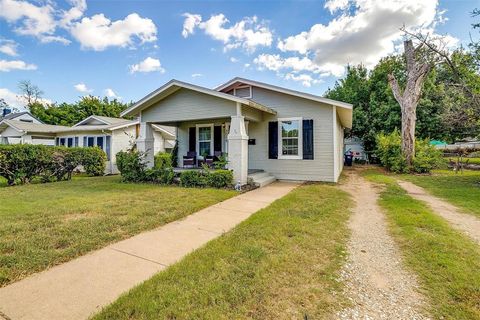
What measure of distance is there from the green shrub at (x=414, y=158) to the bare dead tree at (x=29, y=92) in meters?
50.5

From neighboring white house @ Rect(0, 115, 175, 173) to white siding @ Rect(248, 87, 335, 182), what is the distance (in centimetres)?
787

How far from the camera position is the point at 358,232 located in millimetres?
4309

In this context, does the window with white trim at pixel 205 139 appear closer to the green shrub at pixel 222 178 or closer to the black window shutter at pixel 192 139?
the black window shutter at pixel 192 139

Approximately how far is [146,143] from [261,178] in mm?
5274

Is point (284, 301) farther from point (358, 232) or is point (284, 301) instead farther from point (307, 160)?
point (307, 160)

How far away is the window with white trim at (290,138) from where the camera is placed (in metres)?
10.3

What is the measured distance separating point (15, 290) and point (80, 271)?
57 cm

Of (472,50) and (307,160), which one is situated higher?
(472,50)

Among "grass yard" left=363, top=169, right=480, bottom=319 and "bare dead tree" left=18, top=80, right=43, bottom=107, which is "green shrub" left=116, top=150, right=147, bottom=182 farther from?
"bare dead tree" left=18, top=80, right=43, bottom=107

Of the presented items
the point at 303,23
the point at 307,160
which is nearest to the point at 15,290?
the point at 307,160

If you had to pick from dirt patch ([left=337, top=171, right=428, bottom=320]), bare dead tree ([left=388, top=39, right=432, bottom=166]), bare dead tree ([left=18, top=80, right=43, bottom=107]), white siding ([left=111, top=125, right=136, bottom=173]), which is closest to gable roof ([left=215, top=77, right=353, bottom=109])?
dirt patch ([left=337, top=171, right=428, bottom=320])

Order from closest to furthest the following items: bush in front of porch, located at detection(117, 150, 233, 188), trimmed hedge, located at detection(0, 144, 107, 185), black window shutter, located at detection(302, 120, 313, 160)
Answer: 1. bush in front of porch, located at detection(117, 150, 233, 188)
2. trimmed hedge, located at detection(0, 144, 107, 185)
3. black window shutter, located at detection(302, 120, 313, 160)

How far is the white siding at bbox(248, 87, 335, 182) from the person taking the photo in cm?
996

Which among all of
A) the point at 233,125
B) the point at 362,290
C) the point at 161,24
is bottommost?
the point at 362,290
